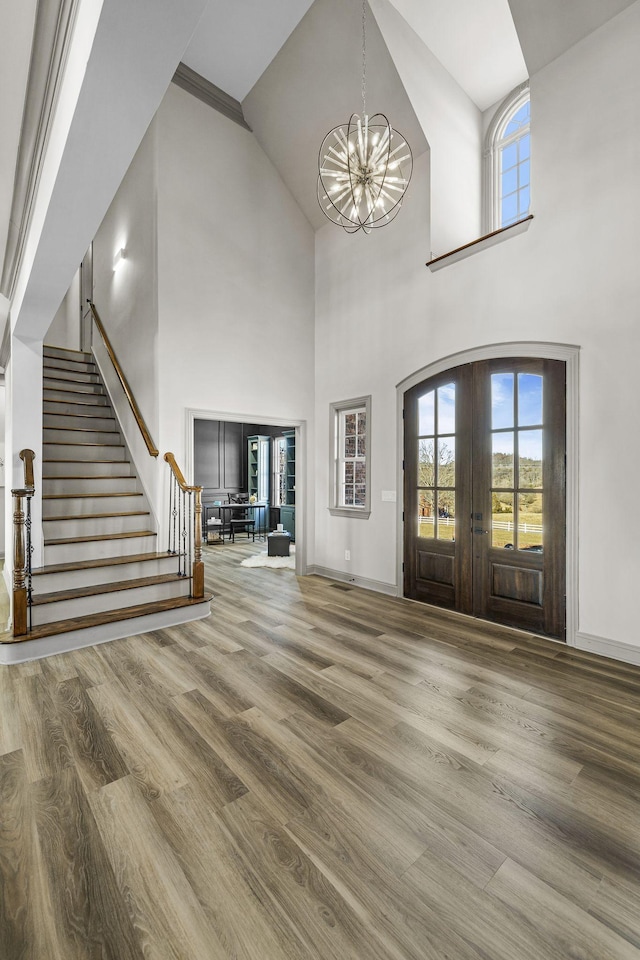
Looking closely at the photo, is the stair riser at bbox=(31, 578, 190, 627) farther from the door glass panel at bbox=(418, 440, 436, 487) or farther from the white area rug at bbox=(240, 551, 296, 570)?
the door glass panel at bbox=(418, 440, 436, 487)

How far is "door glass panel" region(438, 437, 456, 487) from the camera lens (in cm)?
450

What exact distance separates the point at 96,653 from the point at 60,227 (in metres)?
2.93

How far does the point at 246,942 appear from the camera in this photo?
134 centimetres

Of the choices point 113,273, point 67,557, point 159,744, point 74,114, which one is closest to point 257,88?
point 113,273

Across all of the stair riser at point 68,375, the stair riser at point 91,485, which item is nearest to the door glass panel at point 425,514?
the stair riser at point 91,485

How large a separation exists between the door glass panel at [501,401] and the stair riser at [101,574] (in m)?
3.51

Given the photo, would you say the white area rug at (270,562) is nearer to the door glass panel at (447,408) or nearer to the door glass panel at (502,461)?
the door glass panel at (447,408)

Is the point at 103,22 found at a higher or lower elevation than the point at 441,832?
higher

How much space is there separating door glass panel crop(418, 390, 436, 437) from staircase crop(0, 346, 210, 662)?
9.36 ft

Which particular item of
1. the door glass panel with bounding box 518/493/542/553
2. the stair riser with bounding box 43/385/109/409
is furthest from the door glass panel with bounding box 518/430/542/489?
the stair riser with bounding box 43/385/109/409

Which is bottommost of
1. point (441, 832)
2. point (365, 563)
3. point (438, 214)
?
point (441, 832)

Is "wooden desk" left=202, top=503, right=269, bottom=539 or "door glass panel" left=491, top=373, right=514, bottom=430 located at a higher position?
"door glass panel" left=491, top=373, right=514, bottom=430

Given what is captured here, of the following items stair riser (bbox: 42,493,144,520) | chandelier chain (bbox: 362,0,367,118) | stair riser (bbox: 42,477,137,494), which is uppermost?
chandelier chain (bbox: 362,0,367,118)

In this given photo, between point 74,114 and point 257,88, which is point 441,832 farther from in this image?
point 257,88
